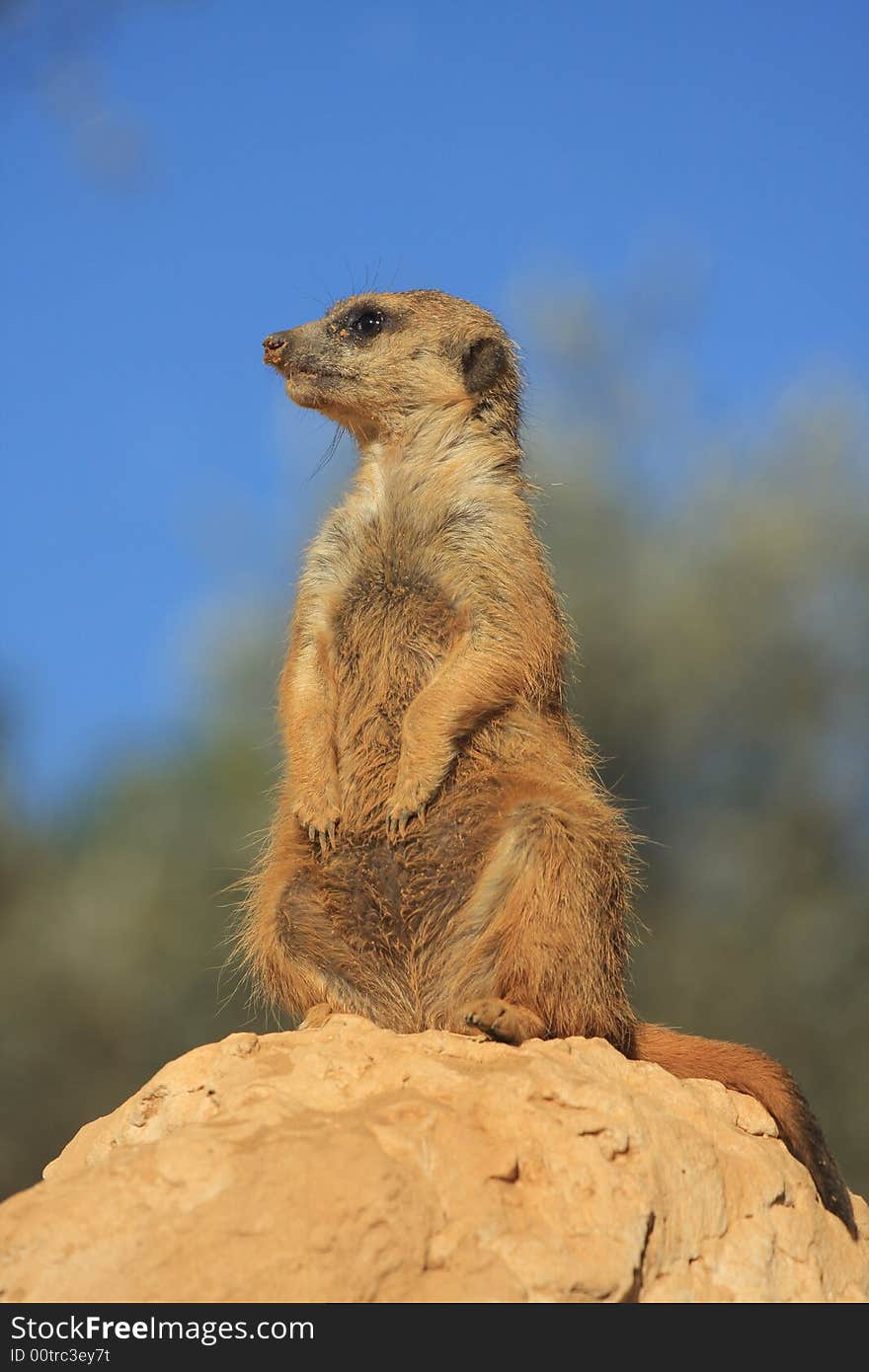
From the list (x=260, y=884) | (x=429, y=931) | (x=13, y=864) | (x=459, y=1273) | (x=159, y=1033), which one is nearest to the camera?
(x=459, y=1273)

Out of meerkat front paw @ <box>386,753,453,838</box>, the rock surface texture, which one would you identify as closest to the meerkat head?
meerkat front paw @ <box>386,753,453,838</box>

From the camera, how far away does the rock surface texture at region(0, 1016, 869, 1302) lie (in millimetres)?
2916

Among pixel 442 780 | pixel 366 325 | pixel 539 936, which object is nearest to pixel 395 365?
pixel 366 325

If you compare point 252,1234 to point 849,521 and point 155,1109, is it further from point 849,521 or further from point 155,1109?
point 849,521

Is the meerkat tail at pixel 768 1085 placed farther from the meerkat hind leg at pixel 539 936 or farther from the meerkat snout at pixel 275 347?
the meerkat snout at pixel 275 347

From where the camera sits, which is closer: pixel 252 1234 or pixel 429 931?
pixel 252 1234

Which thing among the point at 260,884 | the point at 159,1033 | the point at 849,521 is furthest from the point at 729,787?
the point at 260,884

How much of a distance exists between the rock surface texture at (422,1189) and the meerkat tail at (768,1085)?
99mm

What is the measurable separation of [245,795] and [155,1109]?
31.7ft

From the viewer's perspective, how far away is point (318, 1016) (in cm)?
420

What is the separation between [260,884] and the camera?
178 inches

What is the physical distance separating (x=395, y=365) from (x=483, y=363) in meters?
0.29

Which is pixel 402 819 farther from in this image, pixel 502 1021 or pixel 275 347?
pixel 275 347
